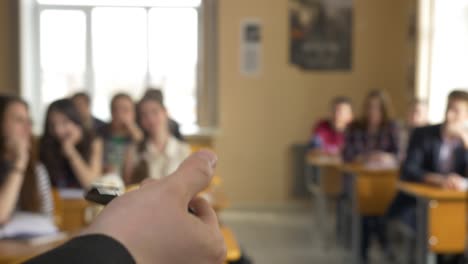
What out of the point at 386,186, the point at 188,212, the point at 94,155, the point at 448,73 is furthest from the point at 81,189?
the point at 448,73

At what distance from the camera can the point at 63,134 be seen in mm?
3854

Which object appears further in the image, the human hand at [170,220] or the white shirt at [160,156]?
the white shirt at [160,156]

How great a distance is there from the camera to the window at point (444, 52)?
641 centimetres

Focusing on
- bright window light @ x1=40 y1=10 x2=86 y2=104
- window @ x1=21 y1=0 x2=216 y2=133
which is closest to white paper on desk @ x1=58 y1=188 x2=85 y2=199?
window @ x1=21 y1=0 x2=216 y2=133

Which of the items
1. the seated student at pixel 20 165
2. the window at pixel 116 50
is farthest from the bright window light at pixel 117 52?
the seated student at pixel 20 165

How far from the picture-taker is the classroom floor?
544 cm

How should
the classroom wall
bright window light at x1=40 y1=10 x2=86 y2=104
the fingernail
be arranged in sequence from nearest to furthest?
the fingernail → the classroom wall → bright window light at x1=40 y1=10 x2=86 y2=104

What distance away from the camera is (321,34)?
8.02 m

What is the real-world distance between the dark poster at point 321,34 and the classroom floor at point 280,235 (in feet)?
5.76

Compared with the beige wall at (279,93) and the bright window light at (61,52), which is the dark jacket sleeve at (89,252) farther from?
the bright window light at (61,52)

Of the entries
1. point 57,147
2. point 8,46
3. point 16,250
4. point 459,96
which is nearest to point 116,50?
point 8,46

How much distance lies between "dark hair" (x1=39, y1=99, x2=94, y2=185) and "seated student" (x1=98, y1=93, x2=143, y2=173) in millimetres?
597

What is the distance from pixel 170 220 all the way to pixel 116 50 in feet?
25.8

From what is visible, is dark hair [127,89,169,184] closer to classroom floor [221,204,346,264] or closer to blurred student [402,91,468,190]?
blurred student [402,91,468,190]
